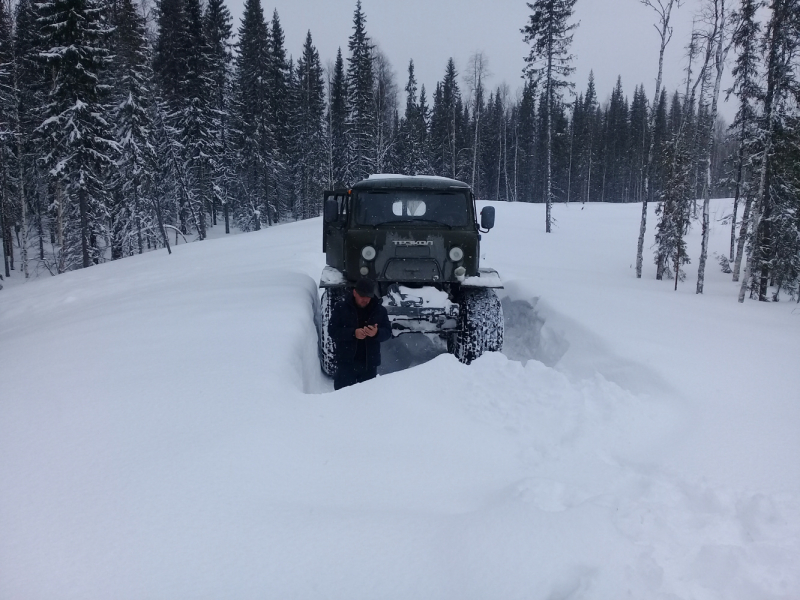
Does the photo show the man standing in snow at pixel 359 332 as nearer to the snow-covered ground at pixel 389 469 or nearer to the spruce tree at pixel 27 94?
the snow-covered ground at pixel 389 469

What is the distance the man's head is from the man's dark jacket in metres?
0.09

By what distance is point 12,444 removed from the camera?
3373 millimetres

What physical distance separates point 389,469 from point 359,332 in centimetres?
202

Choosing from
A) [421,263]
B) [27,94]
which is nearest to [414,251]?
[421,263]

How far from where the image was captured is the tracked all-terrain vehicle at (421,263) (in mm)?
6141

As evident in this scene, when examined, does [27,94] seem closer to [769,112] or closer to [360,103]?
[360,103]

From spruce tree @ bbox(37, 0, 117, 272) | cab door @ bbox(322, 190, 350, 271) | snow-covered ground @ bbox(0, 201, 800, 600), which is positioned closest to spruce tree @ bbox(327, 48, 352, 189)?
spruce tree @ bbox(37, 0, 117, 272)

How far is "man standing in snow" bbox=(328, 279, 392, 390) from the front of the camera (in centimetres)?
523

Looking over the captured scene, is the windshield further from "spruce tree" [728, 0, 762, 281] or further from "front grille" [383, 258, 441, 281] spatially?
"spruce tree" [728, 0, 762, 281]

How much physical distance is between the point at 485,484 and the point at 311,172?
38.4 m

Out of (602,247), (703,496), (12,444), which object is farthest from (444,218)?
(602,247)

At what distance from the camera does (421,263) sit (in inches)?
249

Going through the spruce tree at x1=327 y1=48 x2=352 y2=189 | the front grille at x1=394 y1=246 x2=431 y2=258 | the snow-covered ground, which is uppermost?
the spruce tree at x1=327 y1=48 x2=352 y2=189

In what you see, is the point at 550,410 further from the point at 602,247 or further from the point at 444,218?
the point at 602,247
